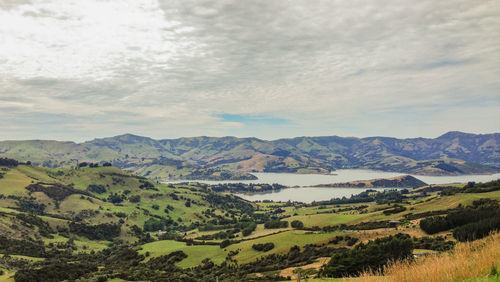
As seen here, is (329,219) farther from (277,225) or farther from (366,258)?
(366,258)

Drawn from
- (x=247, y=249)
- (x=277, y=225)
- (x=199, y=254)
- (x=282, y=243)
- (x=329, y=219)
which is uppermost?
(x=282, y=243)

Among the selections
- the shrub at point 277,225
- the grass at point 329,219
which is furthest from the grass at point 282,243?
the shrub at point 277,225

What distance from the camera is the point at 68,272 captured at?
70125 mm

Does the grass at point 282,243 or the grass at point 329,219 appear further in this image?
the grass at point 329,219

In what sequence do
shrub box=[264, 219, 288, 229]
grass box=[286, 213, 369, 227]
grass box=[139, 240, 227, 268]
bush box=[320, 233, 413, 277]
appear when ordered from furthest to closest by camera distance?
shrub box=[264, 219, 288, 229], grass box=[286, 213, 369, 227], grass box=[139, 240, 227, 268], bush box=[320, 233, 413, 277]

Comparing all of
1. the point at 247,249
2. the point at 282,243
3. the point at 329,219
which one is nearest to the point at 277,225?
the point at 329,219

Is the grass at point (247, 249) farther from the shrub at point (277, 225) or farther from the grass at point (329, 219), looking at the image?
the shrub at point (277, 225)

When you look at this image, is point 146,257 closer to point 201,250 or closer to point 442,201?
point 201,250

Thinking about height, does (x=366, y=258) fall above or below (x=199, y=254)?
above

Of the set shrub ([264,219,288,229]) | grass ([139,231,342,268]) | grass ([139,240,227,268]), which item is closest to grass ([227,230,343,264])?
grass ([139,231,342,268])

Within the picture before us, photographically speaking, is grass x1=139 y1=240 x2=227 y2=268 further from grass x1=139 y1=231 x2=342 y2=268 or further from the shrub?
the shrub

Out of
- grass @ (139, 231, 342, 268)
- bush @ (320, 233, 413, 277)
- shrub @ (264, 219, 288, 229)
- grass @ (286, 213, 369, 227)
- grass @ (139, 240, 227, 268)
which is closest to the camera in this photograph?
bush @ (320, 233, 413, 277)

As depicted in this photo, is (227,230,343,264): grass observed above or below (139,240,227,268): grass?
above

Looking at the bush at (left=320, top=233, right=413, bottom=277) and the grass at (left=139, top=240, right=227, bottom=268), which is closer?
the bush at (left=320, top=233, right=413, bottom=277)
